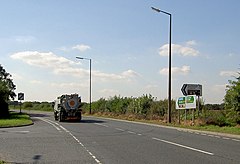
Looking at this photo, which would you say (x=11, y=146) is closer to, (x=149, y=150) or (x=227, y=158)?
(x=149, y=150)

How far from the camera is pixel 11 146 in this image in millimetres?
18172

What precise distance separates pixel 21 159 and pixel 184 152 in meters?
5.97

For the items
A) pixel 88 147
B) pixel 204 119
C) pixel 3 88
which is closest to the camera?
pixel 88 147

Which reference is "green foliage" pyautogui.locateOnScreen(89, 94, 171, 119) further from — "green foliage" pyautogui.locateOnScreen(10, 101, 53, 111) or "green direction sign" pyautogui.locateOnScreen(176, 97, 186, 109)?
"green foliage" pyautogui.locateOnScreen(10, 101, 53, 111)

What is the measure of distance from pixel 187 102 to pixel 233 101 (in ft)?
17.0

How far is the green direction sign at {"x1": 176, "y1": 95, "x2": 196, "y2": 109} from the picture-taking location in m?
35.7

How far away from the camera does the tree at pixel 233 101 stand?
31688mm

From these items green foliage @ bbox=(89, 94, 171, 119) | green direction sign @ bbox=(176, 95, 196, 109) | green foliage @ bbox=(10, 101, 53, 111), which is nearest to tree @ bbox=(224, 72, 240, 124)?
green direction sign @ bbox=(176, 95, 196, 109)

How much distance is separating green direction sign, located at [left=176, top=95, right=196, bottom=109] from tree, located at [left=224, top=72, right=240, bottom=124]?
322 cm

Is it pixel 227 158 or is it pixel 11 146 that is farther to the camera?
pixel 11 146

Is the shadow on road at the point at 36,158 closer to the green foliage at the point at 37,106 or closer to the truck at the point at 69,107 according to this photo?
the truck at the point at 69,107

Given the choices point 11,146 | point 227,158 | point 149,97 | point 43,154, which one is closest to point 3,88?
point 149,97

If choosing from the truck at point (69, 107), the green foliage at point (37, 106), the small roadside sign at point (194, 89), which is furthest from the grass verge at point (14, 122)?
the green foliage at point (37, 106)

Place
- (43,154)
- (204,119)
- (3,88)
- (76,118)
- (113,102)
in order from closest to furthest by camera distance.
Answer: (43,154) → (204,119) → (76,118) → (3,88) → (113,102)
